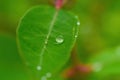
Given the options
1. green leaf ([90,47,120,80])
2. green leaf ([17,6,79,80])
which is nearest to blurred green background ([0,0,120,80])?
green leaf ([90,47,120,80])

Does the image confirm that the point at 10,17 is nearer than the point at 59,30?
No

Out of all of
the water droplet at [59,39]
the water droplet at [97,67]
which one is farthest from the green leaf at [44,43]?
the water droplet at [97,67]

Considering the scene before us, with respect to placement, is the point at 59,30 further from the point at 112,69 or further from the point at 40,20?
the point at 112,69

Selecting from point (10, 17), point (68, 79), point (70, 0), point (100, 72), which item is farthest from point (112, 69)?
point (10, 17)

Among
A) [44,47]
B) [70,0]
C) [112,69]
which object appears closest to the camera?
[44,47]

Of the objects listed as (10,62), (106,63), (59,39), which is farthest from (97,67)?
(59,39)

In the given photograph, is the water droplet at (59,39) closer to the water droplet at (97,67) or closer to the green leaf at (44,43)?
the green leaf at (44,43)

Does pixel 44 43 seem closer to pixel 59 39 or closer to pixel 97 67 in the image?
Result: pixel 59 39
